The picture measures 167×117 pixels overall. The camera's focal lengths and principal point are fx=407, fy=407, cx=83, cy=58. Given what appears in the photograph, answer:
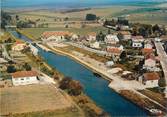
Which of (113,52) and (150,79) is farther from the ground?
(150,79)

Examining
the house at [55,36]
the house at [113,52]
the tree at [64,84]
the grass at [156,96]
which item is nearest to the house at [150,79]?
the grass at [156,96]

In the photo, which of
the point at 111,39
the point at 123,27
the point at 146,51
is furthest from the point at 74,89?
the point at 123,27

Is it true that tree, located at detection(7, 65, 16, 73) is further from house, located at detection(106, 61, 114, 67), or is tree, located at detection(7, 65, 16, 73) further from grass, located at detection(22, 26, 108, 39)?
grass, located at detection(22, 26, 108, 39)

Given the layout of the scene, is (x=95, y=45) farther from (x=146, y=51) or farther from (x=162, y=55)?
(x=162, y=55)

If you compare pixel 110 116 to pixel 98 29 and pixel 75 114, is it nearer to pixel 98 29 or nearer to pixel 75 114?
pixel 75 114

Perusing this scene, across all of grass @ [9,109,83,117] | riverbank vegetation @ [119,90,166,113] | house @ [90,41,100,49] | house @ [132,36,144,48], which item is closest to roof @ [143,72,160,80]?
riverbank vegetation @ [119,90,166,113]

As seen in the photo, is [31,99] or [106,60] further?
[106,60]

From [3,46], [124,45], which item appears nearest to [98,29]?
[124,45]

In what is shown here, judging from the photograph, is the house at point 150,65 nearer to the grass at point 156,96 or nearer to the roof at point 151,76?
the roof at point 151,76
